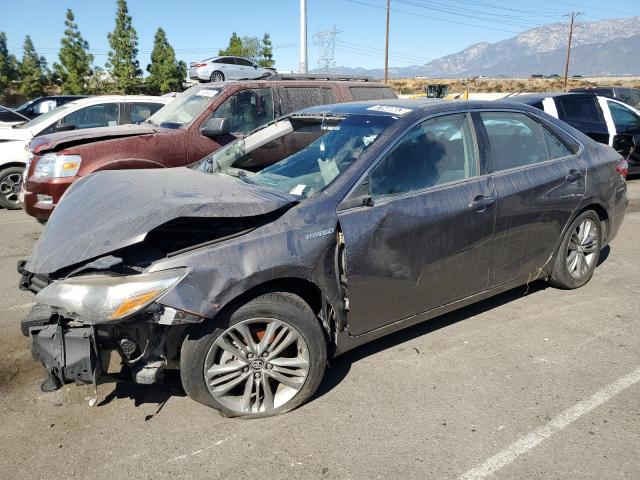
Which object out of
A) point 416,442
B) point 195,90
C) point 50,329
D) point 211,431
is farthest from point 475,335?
point 195,90

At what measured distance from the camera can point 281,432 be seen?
2916mm

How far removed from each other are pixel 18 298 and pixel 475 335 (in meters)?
4.01

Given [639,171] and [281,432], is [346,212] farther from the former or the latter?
[639,171]

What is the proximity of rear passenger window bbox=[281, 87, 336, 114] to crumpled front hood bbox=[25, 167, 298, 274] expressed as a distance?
3904 mm

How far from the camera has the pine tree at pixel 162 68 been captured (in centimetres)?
3891

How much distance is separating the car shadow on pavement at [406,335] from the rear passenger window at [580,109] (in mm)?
5865

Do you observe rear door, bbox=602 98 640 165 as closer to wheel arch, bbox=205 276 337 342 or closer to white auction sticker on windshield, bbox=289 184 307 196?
white auction sticker on windshield, bbox=289 184 307 196

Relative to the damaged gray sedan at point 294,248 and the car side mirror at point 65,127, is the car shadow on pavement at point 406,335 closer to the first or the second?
the damaged gray sedan at point 294,248

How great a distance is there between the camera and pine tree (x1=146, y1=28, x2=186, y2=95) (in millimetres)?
38906

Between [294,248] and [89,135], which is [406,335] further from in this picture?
[89,135]

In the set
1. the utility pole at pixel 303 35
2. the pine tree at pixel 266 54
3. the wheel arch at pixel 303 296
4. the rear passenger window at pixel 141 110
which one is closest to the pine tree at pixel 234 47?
the pine tree at pixel 266 54

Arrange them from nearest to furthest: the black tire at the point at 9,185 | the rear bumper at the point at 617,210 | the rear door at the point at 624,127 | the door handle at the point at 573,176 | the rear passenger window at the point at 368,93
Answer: the door handle at the point at 573,176, the rear bumper at the point at 617,210, the rear passenger window at the point at 368,93, the black tire at the point at 9,185, the rear door at the point at 624,127

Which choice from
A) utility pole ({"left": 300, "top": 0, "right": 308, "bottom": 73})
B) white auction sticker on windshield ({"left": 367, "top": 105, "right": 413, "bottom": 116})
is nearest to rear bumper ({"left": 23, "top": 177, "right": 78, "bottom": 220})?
white auction sticker on windshield ({"left": 367, "top": 105, "right": 413, "bottom": 116})

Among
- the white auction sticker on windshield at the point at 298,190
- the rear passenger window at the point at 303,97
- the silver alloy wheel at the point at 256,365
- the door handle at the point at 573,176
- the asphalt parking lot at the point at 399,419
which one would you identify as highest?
the rear passenger window at the point at 303,97
